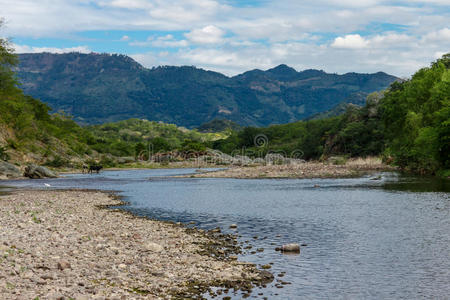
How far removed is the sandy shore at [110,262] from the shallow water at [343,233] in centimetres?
196

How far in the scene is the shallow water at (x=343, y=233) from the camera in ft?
57.5

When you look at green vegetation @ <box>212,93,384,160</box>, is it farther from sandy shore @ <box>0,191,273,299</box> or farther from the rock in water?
sandy shore @ <box>0,191,273,299</box>

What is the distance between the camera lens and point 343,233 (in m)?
28.0

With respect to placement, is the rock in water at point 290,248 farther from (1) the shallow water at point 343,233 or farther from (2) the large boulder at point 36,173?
(2) the large boulder at point 36,173

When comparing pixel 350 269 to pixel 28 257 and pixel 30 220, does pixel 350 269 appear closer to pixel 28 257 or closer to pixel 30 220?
pixel 28 257

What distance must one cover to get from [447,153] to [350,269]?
58881 mm

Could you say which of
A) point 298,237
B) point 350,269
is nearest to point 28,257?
point 350,269

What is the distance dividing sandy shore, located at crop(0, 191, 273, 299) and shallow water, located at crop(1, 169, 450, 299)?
77.2 inches

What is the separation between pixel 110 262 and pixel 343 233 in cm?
1561

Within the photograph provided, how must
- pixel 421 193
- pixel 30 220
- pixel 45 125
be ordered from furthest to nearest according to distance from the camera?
pixel 45 125 < pixel 421 193 < pixel 30 220

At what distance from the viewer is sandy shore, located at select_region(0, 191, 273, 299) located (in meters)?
14.6

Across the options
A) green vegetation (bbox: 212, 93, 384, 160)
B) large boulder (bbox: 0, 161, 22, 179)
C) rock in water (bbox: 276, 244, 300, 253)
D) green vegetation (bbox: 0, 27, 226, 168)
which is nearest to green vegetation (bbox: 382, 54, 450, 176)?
green vegetation (bbox: 212, 93, 384, 160)

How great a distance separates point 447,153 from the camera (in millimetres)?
70500

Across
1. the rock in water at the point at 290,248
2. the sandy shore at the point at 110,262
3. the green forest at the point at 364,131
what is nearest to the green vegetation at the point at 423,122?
the green forest at the point at 364,131
